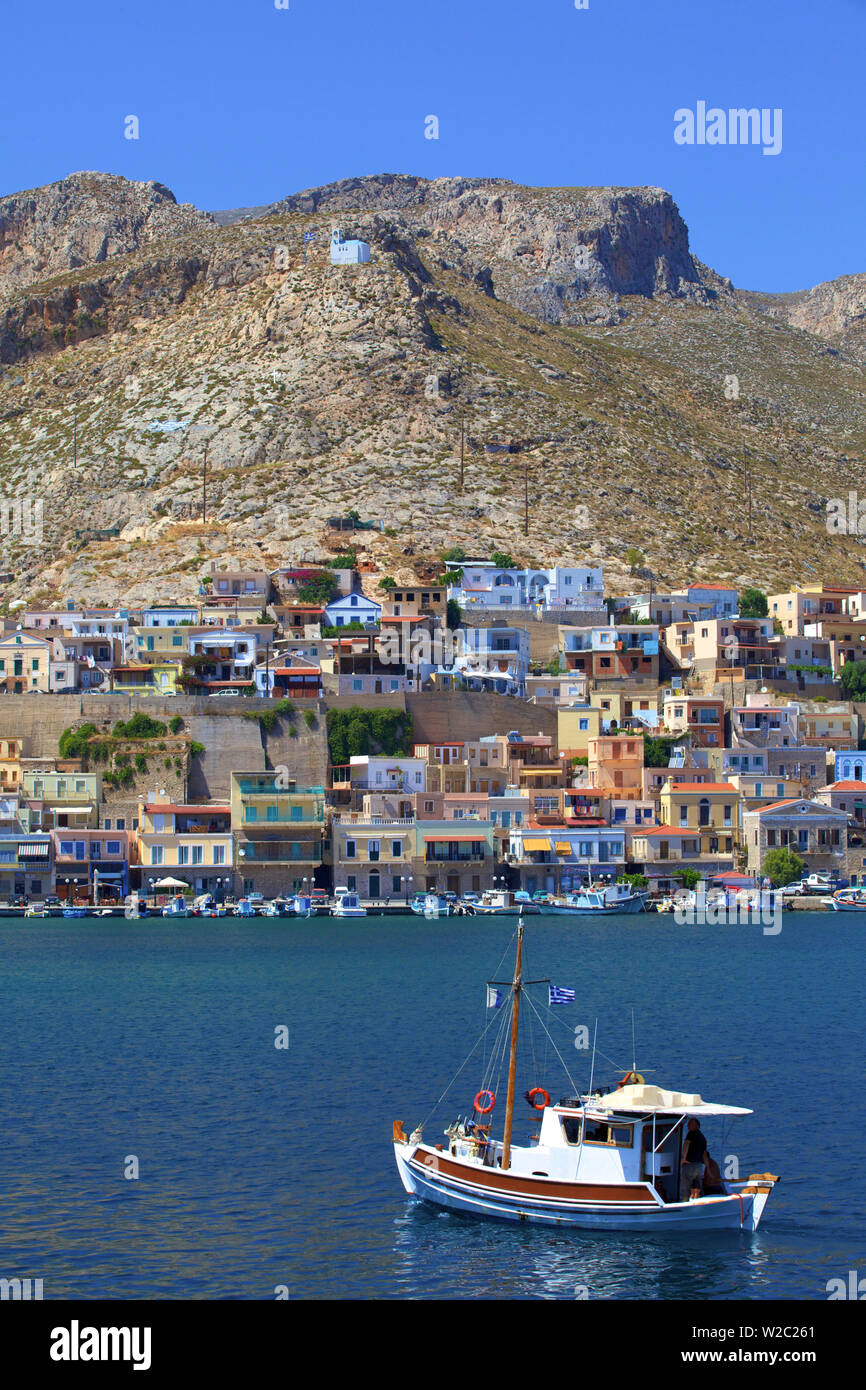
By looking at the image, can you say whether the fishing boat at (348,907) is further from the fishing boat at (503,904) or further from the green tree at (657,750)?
the green tree at (657,750)

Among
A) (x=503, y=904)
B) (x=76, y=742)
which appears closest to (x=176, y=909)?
(x=76, y=742)

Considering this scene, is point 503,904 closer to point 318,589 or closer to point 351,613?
point 351,613

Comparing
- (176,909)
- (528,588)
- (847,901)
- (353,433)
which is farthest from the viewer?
(353,433)

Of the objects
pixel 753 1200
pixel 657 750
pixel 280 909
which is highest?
pixel 657 750

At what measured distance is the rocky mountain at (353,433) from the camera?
13538 cm

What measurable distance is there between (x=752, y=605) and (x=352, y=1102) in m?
85.3

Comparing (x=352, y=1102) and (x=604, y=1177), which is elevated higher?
(x=604, y=1177)

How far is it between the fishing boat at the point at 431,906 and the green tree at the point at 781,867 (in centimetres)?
1579

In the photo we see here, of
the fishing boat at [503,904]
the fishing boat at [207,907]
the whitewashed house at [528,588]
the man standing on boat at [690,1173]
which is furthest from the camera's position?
the whitewashed house at [528,588]

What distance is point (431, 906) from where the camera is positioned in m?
89.2

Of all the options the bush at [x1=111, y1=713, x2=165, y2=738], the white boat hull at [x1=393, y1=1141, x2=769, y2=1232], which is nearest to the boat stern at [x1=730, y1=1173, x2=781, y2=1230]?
the white boat hull at [x1=393, y1=1141, x2=769, y2=1232]

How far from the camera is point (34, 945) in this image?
7612cm

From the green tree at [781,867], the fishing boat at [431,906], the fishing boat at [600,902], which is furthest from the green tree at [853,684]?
the fishing boat at [431,906]

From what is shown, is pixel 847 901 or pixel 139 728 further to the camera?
pixel 139 728
